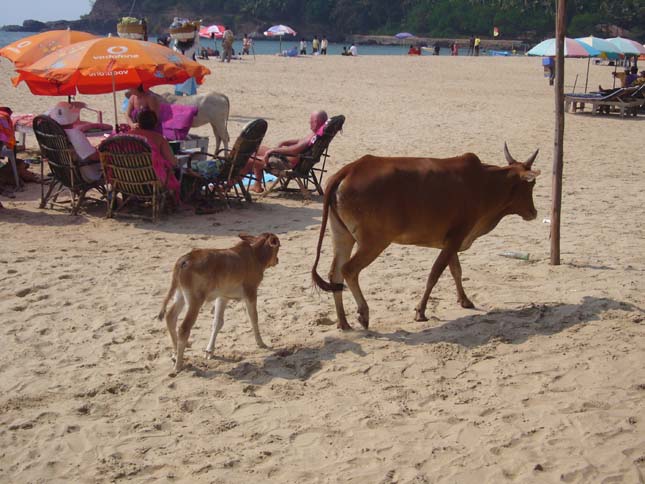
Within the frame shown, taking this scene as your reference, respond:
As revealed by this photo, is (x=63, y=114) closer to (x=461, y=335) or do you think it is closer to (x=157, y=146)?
(x=157, y=146)

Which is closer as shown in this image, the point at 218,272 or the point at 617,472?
the point at 617,472

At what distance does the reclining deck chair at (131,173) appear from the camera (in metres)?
9.45

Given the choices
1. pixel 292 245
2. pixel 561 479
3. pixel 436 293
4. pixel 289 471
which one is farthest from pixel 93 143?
pixel 561 479

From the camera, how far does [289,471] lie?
4.39m

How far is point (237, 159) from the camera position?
413 inches

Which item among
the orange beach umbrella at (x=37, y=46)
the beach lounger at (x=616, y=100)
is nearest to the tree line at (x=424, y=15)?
the beach lounger at (x=616, y=100)

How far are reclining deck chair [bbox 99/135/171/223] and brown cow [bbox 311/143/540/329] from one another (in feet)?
12.1

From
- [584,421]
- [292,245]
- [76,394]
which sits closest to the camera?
[584,421]

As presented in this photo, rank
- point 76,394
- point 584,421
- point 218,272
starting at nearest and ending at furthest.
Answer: point 584,421 → point 76,394 → point 218,272

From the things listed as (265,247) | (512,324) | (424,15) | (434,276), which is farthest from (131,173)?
(424,15)

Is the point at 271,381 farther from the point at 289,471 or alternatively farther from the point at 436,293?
the point at 436,293

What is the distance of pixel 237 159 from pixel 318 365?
5234 mm

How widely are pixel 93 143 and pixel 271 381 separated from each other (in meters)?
6.19

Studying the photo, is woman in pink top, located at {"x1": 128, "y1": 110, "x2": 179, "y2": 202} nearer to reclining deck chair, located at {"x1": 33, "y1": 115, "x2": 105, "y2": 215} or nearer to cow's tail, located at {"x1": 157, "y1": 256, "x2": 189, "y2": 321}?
reclining deck chair, located at {"x1": 33, "y1": 115, "x2": 105, "y2": 215}
